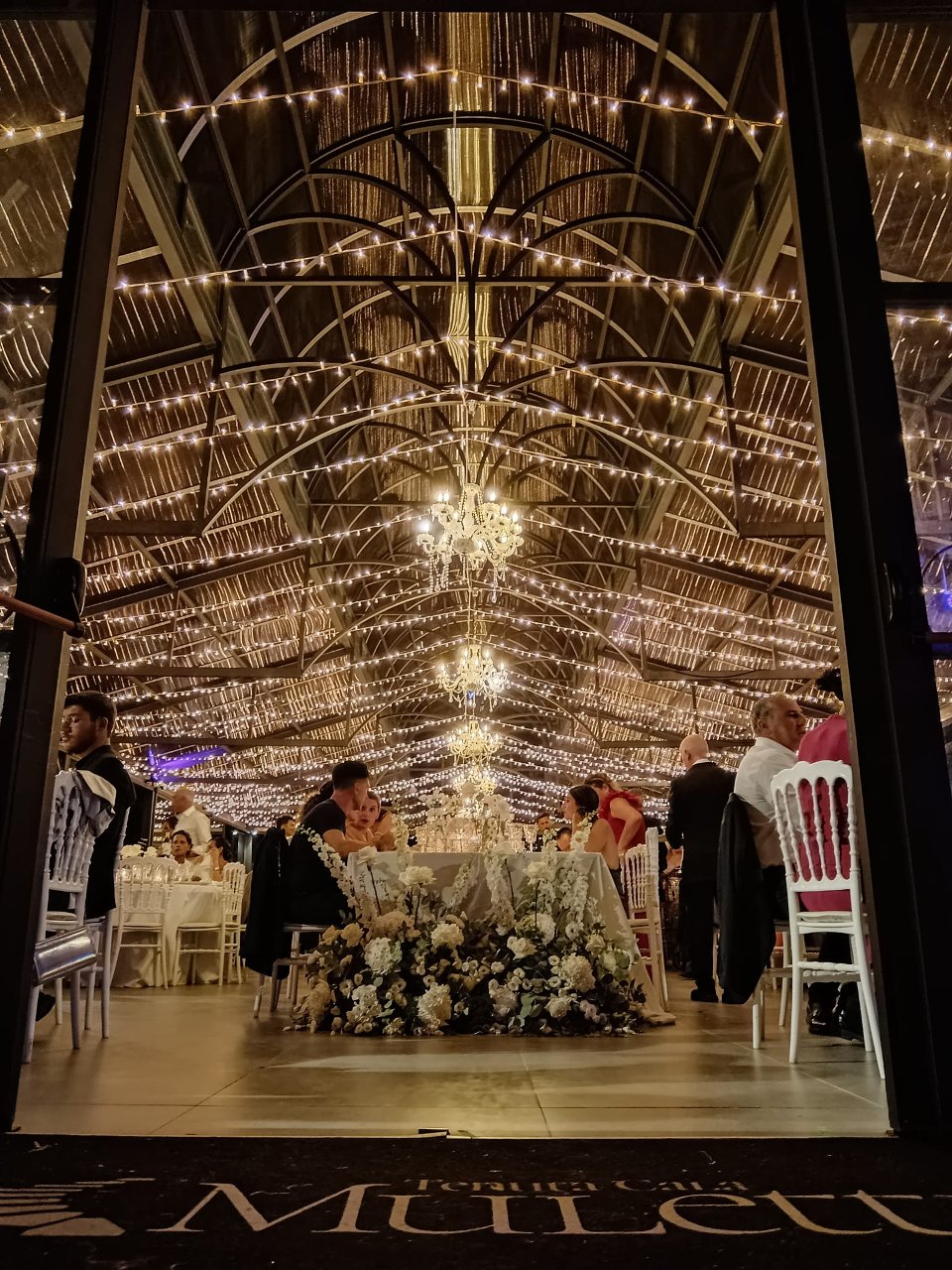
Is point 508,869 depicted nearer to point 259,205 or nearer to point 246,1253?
point 246,1253

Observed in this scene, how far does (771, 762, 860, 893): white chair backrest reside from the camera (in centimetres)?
325

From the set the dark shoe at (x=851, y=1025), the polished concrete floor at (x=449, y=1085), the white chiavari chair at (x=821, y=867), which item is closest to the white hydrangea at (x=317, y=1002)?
the polished concrete floor at (x=449, y=1085)

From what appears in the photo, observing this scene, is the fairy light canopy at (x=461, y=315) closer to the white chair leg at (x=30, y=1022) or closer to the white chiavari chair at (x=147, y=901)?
the white chair leg at (x=30, y=1022)

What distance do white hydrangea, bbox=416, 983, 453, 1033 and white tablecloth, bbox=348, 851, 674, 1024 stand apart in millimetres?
510

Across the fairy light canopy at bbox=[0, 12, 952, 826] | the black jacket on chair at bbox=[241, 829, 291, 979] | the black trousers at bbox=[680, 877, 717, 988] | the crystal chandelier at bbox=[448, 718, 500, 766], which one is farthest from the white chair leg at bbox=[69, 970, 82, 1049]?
the crystal chandelier at bbox=[448, 718, 500, 766]

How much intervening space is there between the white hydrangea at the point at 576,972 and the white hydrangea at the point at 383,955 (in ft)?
2.33

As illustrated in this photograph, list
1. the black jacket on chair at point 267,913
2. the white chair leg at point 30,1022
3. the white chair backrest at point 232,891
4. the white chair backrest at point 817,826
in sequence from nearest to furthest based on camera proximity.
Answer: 1. the white chair leg at point 30,1022
2. the white chair backrest at point 817,826
3. the black jacket on chair at point 267,913
4. the white chair backrest at point 232,891

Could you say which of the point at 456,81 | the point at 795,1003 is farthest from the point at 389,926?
the point at 456,81

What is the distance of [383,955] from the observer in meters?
3.97

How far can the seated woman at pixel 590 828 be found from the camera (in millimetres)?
4945

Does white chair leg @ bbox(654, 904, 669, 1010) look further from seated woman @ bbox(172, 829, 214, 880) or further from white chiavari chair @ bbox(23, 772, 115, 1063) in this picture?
seated woman @ bbox(172, 829, 214, 880)

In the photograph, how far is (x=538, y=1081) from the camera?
8.52 ft

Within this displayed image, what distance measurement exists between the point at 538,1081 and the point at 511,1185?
3.83 feet

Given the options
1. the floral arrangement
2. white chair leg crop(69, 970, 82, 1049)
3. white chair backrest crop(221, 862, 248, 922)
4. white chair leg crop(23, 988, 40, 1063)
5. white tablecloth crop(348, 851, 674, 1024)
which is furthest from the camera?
white chair backrest crop(221, 862, 248, 922)
